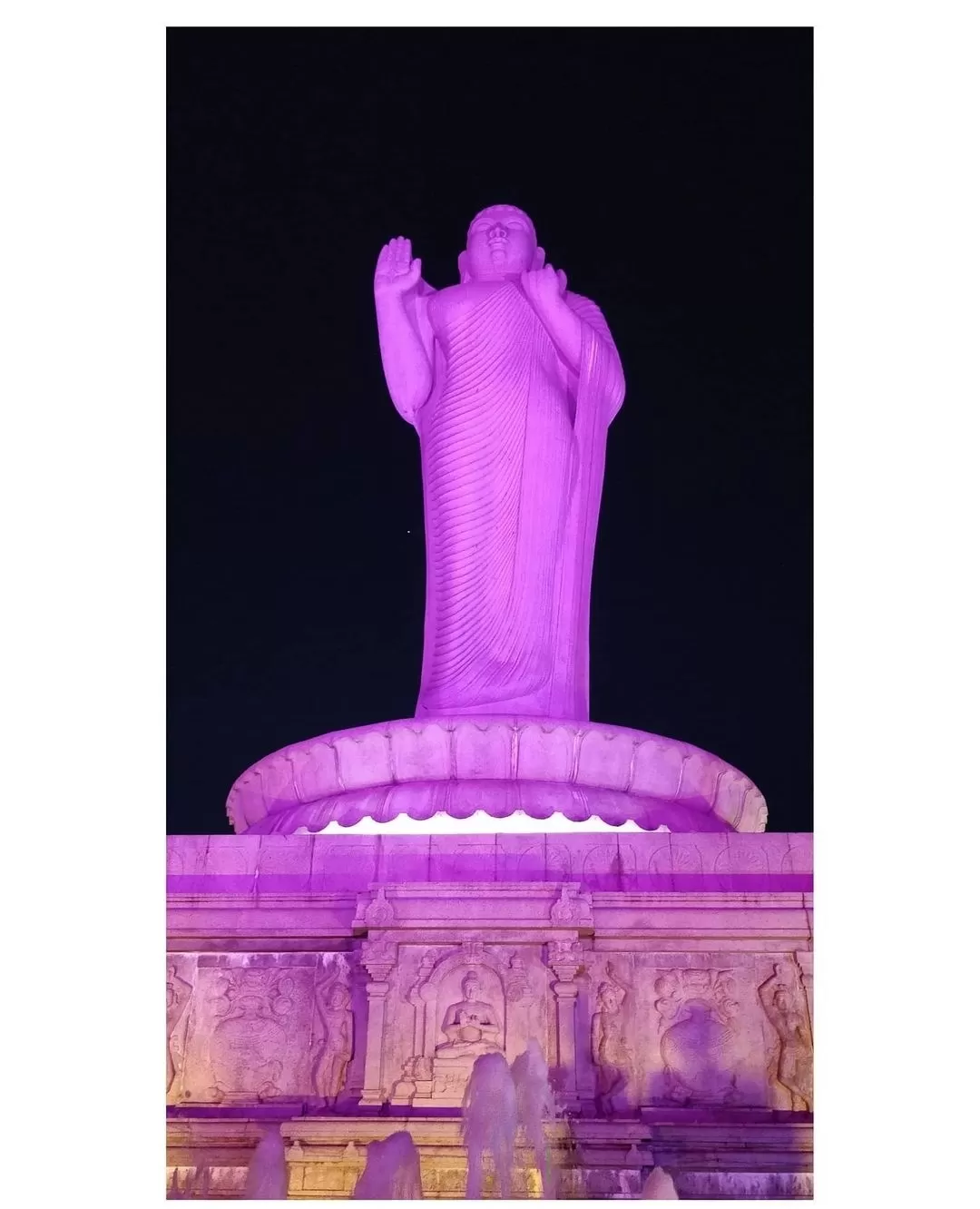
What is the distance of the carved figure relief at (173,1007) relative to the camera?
6645mm

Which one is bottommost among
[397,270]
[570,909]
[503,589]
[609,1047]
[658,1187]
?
[658,1187]

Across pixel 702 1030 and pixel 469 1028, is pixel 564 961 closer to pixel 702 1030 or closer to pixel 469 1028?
pixel 469 1028

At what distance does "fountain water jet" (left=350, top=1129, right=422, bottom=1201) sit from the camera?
6.04 meters

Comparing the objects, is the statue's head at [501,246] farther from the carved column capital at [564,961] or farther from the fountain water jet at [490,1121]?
the fountain water jet at [490,1121]

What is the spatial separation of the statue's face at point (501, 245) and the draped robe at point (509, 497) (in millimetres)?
204

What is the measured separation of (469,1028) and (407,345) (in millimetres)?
3726

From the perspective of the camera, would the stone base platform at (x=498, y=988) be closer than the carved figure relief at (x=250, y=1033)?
Yes

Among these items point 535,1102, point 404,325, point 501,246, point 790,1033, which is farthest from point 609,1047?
point 501,246

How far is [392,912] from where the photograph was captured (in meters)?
6.75

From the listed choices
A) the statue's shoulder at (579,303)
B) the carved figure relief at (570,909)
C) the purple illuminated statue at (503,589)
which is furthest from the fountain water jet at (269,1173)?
the statue's shoulder at (579,303)

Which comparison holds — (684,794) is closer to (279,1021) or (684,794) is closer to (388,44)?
(279,1021)

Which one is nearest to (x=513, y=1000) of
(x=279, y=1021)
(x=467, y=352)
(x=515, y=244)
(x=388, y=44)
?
(x=279, y=1021)

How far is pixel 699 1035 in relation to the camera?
21.8 feet

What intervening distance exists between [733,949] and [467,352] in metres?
3.53
